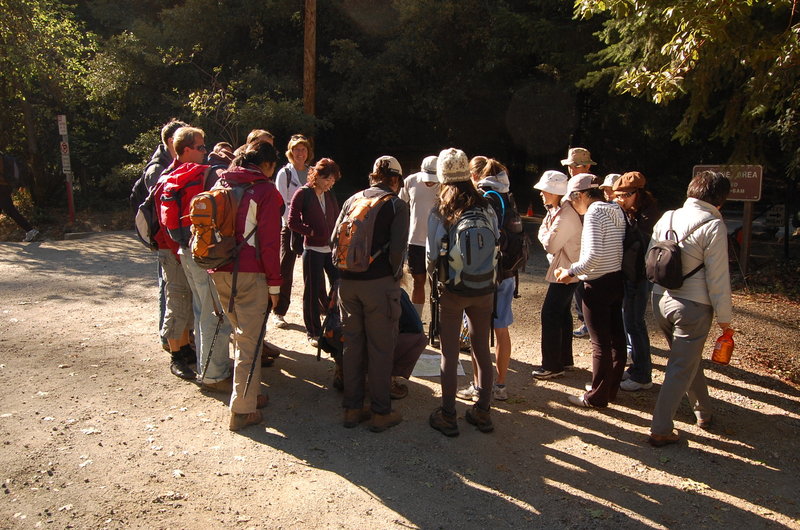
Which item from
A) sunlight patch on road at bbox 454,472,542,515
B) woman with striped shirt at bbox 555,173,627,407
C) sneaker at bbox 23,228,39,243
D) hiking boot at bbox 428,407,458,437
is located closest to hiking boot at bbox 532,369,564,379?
woman with striped shirt at bbox 555,173,627,407

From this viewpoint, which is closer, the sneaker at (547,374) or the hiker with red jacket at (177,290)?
the hiker with red jacket at (177,290)

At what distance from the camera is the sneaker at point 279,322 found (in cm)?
659

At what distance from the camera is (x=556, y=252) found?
16.7ft

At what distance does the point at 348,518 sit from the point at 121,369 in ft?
9.79

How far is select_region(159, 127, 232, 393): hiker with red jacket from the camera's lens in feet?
14.9

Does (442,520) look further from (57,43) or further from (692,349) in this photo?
(57,43)

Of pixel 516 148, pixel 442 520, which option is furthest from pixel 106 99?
pixel 442 520

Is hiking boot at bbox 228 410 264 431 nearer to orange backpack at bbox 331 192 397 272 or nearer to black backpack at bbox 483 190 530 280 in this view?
orange backpack at bbox 331 192 397 272

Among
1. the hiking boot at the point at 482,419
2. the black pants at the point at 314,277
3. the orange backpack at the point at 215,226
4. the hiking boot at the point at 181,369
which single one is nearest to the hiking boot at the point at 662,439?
the hiking boot at the point at 482,419

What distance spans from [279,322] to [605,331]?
355 cm

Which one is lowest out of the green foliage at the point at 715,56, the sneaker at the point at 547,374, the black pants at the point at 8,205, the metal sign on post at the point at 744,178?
the sneaker at the point at 547,374

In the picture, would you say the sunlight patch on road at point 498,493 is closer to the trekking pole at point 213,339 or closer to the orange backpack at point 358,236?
the orange backpack at point 358,236

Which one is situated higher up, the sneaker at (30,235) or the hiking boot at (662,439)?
the sneaker at (30,235)

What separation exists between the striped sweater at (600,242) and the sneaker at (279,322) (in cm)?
337
